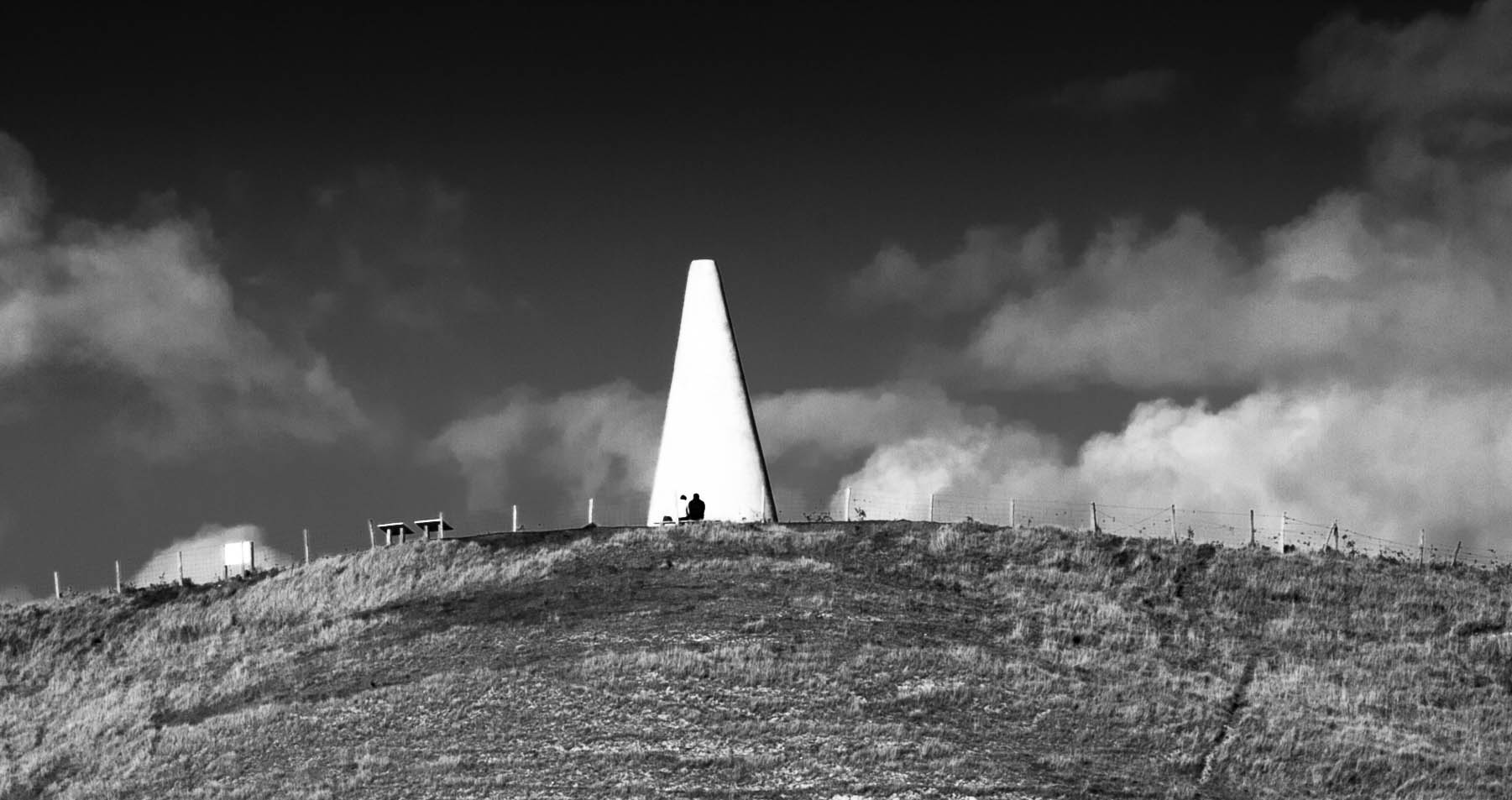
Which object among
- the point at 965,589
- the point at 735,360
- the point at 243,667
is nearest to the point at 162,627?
the point at 243,667

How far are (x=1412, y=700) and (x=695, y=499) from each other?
44.2ft

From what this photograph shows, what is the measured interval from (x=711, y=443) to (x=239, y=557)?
11.7 meters

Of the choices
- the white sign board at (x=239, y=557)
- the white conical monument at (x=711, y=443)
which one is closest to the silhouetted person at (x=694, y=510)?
the white conical monument at (x=711, y=443)

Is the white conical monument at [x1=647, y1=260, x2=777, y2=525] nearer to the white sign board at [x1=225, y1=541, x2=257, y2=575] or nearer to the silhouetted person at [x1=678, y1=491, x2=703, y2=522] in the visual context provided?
the silhouetted person at [x1=678, y1=491, x2=703, y2=522]

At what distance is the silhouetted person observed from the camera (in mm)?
33656

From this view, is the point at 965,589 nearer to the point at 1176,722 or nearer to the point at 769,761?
the point at 1176,722

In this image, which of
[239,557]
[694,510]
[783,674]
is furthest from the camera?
[239,557]

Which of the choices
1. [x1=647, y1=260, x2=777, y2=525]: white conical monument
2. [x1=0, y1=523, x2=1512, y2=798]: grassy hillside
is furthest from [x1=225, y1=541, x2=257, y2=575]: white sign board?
[x1=647, y1=260, x2=777, y2=525]: white conical monument

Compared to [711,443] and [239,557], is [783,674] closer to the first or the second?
[711,443]

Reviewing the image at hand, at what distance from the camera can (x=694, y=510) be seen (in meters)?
33.7

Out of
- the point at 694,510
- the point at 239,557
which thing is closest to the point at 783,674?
the point at 694,510

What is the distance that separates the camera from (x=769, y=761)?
21.4m

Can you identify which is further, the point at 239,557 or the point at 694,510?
the point at 239,557

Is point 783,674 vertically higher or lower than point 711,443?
lower
